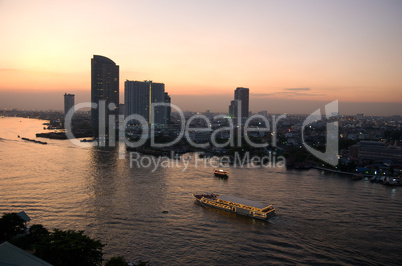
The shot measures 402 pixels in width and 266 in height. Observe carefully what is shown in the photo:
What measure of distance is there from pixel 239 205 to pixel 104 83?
23291mm

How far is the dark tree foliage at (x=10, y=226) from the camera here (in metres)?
3.44

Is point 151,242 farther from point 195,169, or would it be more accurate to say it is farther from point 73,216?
point 195,169

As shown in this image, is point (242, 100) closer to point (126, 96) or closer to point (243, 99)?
point (243, 99)

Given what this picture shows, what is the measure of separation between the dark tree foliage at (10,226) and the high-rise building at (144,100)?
2370 centimetres

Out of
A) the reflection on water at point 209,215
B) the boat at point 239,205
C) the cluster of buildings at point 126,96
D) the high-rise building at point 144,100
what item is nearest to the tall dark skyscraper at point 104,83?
the cluster of buildings at point 126,96

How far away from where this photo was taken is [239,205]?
16.2 ft

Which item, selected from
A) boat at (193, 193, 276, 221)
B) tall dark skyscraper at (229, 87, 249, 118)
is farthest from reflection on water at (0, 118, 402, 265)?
tall dark skyscraper at (229, 87, 249, 118)

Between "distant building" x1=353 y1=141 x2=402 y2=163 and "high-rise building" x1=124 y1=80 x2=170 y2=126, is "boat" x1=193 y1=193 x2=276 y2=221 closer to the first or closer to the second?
"distant building" x1=353 y1=141 x2=402 y2=163

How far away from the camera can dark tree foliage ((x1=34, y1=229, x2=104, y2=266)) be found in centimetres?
279

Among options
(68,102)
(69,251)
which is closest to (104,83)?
(68,102)

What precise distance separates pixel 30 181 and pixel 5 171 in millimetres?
1505

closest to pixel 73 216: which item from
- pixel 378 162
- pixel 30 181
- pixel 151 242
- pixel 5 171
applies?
pixel 151 242

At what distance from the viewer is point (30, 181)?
6492 mm

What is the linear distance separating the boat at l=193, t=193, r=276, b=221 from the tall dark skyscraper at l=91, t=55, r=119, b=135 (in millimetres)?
21032
